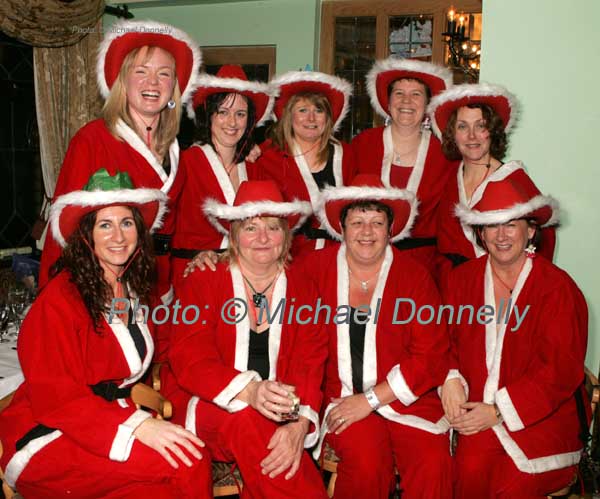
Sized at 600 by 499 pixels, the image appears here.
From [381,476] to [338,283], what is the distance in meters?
0.80

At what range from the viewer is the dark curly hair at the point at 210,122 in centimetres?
319

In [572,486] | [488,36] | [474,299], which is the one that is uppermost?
[488,36]

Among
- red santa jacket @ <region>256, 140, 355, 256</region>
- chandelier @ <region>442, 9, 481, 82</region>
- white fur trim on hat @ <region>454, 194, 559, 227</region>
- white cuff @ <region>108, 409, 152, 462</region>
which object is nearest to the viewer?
white cuff @ <region>108, 409, 152, 462</region>

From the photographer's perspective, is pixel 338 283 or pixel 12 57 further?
pixel 12 57

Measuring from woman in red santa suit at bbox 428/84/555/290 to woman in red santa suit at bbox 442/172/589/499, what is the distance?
272 mm

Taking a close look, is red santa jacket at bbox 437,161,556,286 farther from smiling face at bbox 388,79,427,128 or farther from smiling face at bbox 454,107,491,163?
smiling face at bbox 388,79,427,128

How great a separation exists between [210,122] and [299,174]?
0.51m

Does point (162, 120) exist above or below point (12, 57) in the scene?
below

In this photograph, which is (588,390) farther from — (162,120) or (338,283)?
(162,120)

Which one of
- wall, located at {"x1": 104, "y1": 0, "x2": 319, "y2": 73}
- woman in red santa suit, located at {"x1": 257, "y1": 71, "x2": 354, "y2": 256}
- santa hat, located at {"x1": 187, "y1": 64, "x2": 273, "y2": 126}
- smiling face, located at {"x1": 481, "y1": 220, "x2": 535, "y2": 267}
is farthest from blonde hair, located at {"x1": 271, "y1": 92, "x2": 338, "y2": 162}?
wall, located at {"x1": 104, "y1": 0, "x2": 319, "y2": 73}

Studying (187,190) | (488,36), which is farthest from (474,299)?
(187,190)

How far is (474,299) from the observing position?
274cm

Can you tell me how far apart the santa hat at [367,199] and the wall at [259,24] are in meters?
3.01

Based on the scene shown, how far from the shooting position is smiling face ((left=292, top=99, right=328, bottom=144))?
10.8 ft
